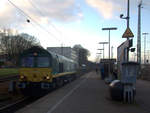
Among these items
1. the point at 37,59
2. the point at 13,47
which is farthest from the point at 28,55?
the point at 13,47

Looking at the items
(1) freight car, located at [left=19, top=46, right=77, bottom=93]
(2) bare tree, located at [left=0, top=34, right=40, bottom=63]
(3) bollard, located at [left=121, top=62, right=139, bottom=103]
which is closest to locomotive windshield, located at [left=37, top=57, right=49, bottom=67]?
(1) freight car, located at [left=19, top=46, right=77, bottom=93]

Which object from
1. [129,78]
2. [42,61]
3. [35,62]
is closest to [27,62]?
[35,62]

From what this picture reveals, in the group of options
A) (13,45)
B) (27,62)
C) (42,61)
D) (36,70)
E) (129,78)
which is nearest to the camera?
(129,78)

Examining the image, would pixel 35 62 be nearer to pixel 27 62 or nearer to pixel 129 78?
pixel 27 62

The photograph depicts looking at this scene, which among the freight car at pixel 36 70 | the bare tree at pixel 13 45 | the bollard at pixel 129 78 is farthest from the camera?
the bare tree at pixel 13 45

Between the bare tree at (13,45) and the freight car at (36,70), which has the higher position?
the bare tree at (13,45)

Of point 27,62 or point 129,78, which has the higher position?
point 27,62

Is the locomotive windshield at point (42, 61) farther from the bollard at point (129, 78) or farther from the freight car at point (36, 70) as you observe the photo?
the bollard at point (129, 78)

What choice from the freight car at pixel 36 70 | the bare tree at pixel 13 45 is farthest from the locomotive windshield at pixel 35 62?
the bare tree at pixel 13 45

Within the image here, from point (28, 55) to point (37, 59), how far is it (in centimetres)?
74

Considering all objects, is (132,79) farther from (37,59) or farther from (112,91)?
(37,59)

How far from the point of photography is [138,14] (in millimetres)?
35312

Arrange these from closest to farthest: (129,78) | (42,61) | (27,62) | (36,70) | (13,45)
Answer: (129,78) → (36,70) → (42,61) → (27,62) → (13,45)

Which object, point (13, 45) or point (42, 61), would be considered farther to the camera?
point (13, 45)
